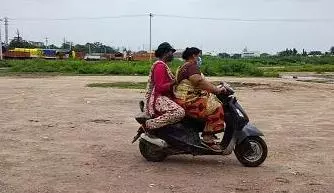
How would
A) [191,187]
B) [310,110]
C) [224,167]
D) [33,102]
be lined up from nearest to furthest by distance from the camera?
1. [191,187]
2. [224,167]
3. [310,110]
4. [33,102]

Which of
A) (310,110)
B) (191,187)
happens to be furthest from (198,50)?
(310,110)

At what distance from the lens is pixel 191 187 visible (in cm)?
628

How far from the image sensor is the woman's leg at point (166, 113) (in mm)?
7527

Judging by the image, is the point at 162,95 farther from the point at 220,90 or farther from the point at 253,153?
the point at 253,153

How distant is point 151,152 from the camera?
7.82m

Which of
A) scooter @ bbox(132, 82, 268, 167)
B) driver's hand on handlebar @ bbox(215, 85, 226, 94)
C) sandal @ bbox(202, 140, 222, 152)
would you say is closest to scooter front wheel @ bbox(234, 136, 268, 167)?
scooter @ bbox(132, 82, 268, 167)

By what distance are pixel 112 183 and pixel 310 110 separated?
1029 centimetres

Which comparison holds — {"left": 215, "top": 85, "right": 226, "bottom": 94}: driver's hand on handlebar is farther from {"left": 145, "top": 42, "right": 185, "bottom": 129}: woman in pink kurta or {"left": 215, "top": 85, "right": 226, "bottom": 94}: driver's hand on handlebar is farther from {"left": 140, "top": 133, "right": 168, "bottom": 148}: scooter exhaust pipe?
{"left": 140, "top": 133, "right": 168, "bottom": 148}: scooter exhaust pipe

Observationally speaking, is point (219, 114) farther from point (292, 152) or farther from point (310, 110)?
point (310, 110)

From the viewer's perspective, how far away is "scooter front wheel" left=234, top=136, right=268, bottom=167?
759cm

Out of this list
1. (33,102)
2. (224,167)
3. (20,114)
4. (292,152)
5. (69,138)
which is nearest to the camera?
(224,167)

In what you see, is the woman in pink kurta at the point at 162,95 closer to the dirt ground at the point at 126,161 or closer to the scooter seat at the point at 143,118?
the scooter seat at the point at 143,118

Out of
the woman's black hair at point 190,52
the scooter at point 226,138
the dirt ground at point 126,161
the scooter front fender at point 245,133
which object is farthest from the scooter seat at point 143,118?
the scooter front fender at point 245,133

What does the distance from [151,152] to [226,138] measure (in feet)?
3.67
